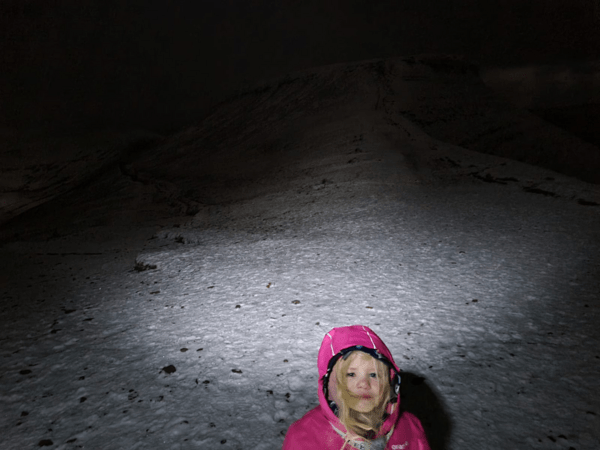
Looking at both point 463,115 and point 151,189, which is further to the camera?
point 463,115

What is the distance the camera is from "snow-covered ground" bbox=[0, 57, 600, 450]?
3.16 ft

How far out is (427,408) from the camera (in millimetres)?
975

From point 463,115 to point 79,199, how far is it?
7278 mm

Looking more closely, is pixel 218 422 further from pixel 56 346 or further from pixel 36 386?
pixel 56 346

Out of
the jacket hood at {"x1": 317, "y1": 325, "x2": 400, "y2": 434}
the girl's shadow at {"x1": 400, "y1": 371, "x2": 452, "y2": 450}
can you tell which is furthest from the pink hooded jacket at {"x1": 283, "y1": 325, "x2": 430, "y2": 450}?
the girl's shadow at {"x1": 400, "y1": 371, "x2": 452, "y2": 450}

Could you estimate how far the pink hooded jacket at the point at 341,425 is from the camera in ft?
2.18

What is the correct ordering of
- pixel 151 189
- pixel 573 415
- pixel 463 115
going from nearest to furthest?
pixel 573 415 < pixel 151 189 < pixel 463 115

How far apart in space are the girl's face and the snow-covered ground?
36cm

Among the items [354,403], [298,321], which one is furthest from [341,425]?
[298,321]

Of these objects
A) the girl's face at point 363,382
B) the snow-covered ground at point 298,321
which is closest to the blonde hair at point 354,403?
the girl's face at point 363,382

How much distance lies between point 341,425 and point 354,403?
2.2 inches

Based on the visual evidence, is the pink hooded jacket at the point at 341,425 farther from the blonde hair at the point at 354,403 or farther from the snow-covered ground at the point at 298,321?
the snow-covered ground at the point at 298,321

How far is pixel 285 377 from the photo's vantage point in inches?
44.3

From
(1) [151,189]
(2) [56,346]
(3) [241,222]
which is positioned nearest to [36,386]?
(2) [56,346]
